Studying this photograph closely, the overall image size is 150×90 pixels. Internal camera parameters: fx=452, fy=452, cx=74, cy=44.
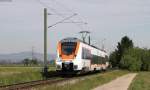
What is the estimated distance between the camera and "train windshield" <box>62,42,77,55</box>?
143 ft

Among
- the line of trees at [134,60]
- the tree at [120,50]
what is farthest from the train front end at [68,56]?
the tree at [120,50]

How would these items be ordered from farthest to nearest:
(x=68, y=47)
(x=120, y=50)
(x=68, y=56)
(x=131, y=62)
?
(x=120, y=50) < (x=131, y=62) < (x=68, y=47) < (x=68, y=56)

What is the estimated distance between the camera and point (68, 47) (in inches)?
1721

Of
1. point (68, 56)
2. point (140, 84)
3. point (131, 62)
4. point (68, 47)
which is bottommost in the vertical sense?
point (140, 84)

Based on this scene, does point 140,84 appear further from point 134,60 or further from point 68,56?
point 134,60

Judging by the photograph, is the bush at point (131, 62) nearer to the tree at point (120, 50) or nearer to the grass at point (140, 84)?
the tree at point (120, 50)

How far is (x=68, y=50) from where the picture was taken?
43.5m

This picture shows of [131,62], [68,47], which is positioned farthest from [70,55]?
[131,62]

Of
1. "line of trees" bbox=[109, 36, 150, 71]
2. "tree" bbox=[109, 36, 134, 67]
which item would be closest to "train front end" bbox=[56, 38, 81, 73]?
Answer: "line of trees" bbox=[109, 36, 150, 71]

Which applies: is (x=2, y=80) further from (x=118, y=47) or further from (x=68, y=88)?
(x=118, y=47)

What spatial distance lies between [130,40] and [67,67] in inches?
4477

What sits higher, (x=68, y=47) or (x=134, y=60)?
(x=134, y=60)

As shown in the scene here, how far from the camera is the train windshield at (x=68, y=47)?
43.5m

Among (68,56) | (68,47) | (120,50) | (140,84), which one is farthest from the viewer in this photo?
(120,50)
